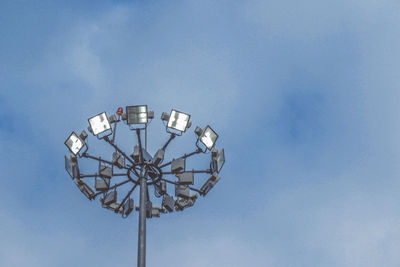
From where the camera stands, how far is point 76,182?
1266cm

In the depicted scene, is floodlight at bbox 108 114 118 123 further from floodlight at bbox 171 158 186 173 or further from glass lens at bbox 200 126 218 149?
glass lens at bbox 200 126 218 149

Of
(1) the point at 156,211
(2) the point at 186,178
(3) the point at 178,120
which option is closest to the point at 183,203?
(1) the point at 156,211

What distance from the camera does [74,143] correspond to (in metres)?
12.4

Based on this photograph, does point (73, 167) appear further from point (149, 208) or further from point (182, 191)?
point (182, 191)

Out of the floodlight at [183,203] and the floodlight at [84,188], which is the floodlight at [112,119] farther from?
the floodlight at [183,203]

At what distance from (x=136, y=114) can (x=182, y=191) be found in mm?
2432

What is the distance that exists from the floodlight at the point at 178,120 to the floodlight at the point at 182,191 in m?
1.58

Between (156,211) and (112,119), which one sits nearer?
(112,119)

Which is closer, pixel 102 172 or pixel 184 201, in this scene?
pixel 102 172

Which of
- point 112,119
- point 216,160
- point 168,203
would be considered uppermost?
point 112,119

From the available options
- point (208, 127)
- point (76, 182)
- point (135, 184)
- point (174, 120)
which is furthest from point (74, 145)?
point (208, 127)

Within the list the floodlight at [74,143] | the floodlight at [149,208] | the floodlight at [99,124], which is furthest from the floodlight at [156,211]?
the floodlight at [99,124]

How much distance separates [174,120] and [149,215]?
110 inches

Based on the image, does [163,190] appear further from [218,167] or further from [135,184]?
[218,167]
